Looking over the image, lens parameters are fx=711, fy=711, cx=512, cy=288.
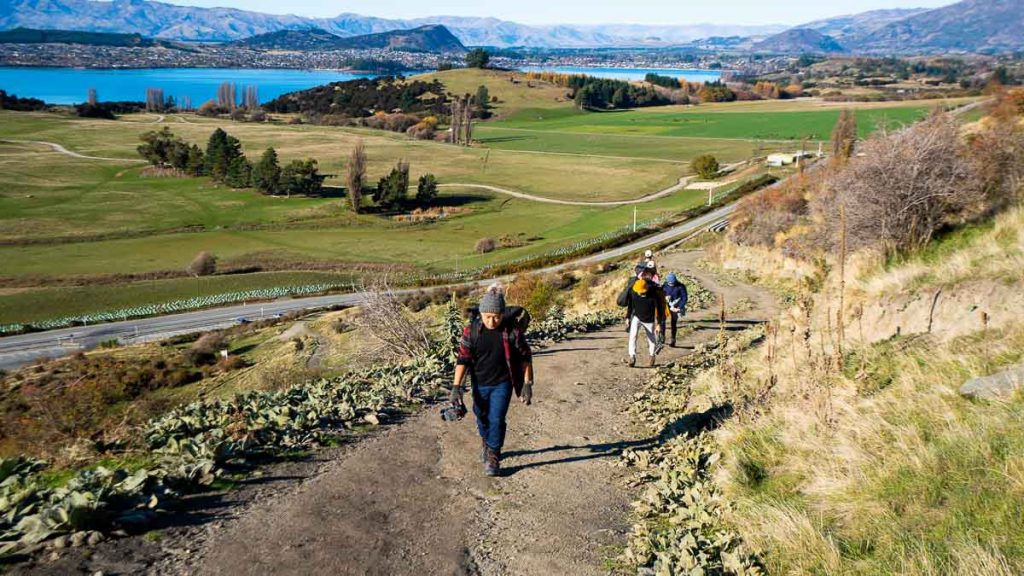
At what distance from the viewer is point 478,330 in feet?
24.2

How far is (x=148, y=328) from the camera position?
4200 centimetres

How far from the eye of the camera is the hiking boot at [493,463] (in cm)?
757

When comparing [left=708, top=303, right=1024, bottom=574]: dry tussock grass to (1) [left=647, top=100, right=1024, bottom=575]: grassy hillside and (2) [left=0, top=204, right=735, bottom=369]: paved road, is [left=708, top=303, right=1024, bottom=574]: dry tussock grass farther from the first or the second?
(2) [left=0, top=204, right=735, bottom=369]: paved road

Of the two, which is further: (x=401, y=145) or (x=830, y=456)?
(x=401, y=145)

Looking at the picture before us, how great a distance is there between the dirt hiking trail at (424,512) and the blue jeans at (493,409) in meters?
0.46

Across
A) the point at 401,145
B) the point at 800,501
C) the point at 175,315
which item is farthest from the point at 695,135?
the point at 800,501

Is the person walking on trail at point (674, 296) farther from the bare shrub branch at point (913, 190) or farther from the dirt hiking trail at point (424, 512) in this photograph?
the bare shrub branch at point (913, 190)

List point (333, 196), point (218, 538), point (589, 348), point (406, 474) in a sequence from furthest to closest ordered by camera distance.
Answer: point (333, 196), point (589, 348), point (406, 474), point (218, 538)

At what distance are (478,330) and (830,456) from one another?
3.47 m

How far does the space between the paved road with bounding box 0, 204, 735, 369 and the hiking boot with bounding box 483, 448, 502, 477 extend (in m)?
27.8

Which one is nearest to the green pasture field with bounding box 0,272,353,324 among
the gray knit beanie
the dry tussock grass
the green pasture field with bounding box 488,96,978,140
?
the gray knit beanie

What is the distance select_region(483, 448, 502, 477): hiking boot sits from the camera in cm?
757

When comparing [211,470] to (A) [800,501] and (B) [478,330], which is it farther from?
(A) [800,501]

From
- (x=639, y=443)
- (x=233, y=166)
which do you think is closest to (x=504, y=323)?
(x=639, y=443)
